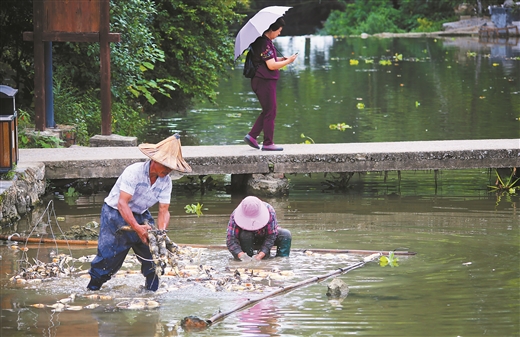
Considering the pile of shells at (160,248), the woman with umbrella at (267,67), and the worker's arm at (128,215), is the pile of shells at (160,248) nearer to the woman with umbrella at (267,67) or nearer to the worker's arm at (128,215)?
the worker's arm at (128,215)

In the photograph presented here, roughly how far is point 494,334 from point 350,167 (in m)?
6.22

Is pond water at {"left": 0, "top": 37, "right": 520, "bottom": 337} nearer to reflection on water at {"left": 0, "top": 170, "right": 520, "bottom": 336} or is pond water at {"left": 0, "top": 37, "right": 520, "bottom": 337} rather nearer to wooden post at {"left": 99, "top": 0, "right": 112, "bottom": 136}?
reflection on water at {"left": 0, "top": 170, "right": 520, "bottom": 336}

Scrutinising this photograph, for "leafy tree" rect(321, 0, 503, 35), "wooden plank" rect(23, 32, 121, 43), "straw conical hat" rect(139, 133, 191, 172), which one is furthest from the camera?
"leafy tree" rect(321, 0, 503, 35)

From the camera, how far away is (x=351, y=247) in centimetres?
1024

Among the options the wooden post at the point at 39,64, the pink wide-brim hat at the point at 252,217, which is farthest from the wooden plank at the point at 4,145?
the pink wide-brim hat at the point at 252,217

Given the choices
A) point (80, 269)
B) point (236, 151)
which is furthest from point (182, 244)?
point (236, 151)

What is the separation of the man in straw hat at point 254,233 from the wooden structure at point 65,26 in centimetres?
605

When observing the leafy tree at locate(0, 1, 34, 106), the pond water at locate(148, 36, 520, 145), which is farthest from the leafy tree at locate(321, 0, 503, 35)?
the leafy tree at locate(0, 1, 34, 106)

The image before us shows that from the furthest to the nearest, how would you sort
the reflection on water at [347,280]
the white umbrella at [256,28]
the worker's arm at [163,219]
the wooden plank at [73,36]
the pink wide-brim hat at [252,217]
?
the wooden plank at [73,36], the white umbrella at [256,28], the pink wide-brim hat at [252,217], the worker's arm at [163,219], the reflection on water at [347,280]

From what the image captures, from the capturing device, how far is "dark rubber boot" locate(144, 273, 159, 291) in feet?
26.8

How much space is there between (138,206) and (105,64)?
23.6 ft

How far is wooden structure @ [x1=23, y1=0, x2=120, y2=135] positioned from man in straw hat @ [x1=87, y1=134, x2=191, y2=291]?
6.94 metres

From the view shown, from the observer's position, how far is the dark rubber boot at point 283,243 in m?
9.46

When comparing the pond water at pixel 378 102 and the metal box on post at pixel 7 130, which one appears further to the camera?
the pond water at pixel 378 102
